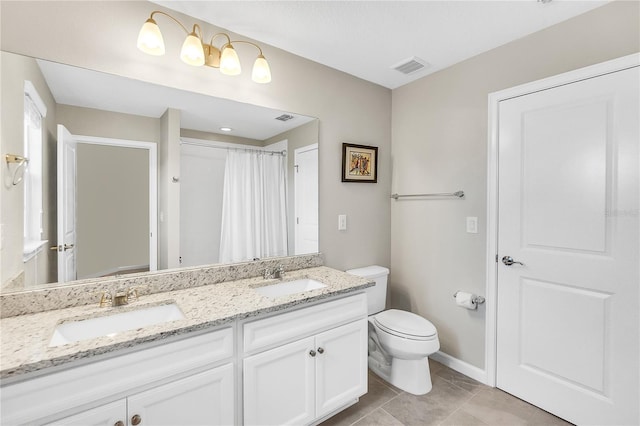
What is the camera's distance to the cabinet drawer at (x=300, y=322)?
1.39 m

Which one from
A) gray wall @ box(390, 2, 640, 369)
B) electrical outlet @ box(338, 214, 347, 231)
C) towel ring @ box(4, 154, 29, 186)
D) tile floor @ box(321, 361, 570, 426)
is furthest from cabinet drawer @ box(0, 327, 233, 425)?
gray wall @ box(390, 2, 640, 369)

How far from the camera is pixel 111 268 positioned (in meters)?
1.52

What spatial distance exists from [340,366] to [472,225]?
4.56 feet

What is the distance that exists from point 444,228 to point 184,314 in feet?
6.43

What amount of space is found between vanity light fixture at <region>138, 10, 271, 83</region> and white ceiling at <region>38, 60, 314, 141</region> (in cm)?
19

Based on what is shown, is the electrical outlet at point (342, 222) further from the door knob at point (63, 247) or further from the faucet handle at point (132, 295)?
the door knob at point (63, 247)

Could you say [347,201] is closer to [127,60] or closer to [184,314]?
[184,314]

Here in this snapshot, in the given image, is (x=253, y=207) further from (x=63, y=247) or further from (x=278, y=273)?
(x=63, y=247)

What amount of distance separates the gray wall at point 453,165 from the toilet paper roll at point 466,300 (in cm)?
7

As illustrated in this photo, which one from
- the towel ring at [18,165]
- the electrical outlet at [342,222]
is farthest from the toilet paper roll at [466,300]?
the towel ring at [18,165]

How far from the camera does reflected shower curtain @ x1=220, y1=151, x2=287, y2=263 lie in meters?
1.92

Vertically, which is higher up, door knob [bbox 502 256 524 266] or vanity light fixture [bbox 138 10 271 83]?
vanity light fixture [bbox 138 10 271 83]

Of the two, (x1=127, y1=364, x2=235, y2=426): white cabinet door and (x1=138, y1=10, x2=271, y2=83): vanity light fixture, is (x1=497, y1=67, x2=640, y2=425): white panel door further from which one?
(x1=127, y1=364, x2=235, y2=426): white cabinet door

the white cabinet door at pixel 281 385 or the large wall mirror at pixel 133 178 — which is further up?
the large wall mirror at pixel 133 178
